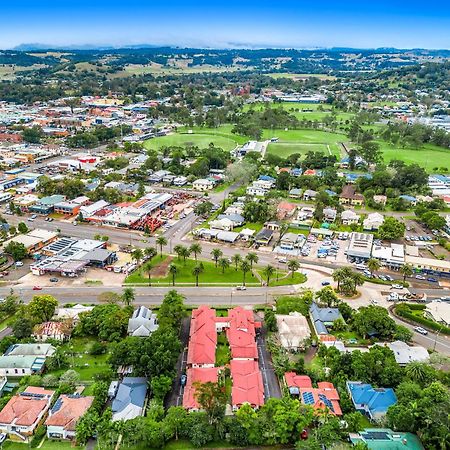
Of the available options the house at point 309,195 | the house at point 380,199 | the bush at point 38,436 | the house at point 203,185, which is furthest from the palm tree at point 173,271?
the house at point 380,199

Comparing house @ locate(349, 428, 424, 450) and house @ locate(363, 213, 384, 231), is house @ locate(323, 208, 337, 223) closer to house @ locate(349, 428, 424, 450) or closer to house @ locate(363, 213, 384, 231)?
house @ locate(363, 213, 384, 231)

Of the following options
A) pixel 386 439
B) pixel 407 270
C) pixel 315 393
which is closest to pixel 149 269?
pixel 315 393

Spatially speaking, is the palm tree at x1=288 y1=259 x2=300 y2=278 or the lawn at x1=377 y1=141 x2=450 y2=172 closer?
the palm tree at x1=288 y1=259 x2=300 y2=278

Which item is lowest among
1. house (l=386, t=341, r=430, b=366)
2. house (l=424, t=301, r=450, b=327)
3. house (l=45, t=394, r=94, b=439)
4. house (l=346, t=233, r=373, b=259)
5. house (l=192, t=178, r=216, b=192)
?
house (l=192, t=178, r=216, b=192)

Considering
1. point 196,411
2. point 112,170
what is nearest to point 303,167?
point 112,170

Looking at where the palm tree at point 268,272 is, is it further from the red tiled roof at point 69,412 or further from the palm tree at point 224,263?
the red tiled roof at point 69,412

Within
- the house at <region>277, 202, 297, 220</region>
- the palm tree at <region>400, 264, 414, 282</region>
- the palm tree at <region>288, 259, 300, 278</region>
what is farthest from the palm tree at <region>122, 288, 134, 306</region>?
the house at <region>277, 202, 297, 220</region>
